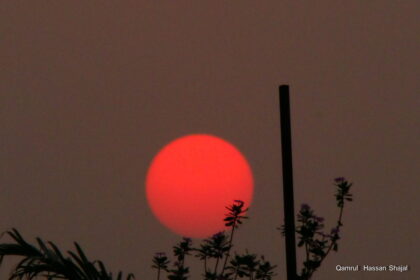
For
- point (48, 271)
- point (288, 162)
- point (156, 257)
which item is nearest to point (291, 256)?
point (288, 162)

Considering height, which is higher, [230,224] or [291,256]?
[230,224]

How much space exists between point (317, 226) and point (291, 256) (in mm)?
3759

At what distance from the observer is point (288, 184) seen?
21.6 ft

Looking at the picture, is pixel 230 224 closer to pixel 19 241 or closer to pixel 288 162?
pixel 288 162

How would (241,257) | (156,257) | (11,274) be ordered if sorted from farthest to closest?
(156,257), (241,257), (11,274)

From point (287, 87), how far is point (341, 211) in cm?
412

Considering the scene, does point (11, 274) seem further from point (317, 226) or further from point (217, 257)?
point (317, 226)

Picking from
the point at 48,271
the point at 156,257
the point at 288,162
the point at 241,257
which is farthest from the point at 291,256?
the point at 156,257

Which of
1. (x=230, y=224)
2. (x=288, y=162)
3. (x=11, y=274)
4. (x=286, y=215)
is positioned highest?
(x=230, y=224)

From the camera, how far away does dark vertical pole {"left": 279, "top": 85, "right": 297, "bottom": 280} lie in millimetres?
6480

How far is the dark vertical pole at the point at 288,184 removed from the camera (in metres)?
6.48

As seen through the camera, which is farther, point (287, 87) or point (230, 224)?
point (230, 224)

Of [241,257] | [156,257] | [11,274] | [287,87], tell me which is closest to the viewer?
[11,274]

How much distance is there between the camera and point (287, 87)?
6828 mm
